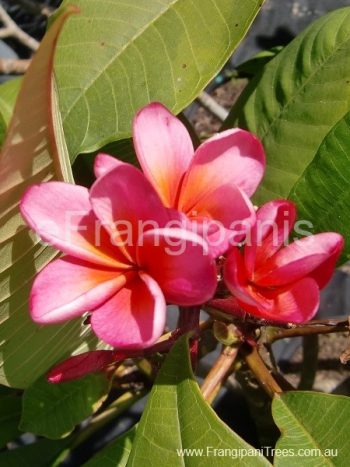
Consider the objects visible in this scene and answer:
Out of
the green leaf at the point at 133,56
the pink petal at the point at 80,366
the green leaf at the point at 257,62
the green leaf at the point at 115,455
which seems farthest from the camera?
the green leaf at the point at 257,62

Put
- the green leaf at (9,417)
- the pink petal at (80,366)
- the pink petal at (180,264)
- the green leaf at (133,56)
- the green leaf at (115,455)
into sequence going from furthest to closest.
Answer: the green leaf at (9,417) < the green leaf at (115,455) < the green leaf at (133,56) < the pink petal at (80,366) < the pink petal at (180,264)

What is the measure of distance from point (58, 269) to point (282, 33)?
1993 mm

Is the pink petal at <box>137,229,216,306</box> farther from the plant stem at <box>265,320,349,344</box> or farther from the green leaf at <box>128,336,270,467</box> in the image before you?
the plant stem at <box>265,320,349,344</box>

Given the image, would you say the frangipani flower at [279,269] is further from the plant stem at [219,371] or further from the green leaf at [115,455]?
the green leaf at [115,455]

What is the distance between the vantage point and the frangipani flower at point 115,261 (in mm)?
469

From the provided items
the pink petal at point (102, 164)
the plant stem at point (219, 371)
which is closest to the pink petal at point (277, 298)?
the pink petal at point (102, 164)

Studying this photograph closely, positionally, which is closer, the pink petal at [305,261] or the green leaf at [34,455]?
the pink petal at [305,261]

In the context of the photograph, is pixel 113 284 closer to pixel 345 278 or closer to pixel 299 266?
pixel 299 266

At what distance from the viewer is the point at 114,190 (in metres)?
0.49

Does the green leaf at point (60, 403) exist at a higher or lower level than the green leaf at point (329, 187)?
lower

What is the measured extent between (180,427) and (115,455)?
0.26 m

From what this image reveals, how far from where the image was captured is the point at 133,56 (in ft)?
2.43

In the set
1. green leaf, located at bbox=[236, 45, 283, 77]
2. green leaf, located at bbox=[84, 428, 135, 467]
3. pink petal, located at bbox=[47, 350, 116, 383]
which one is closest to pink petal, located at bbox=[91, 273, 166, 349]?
pink petal, located at bbox=[47, 350, 116, 383]

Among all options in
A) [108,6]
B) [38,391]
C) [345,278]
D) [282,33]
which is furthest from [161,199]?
[282,33]
